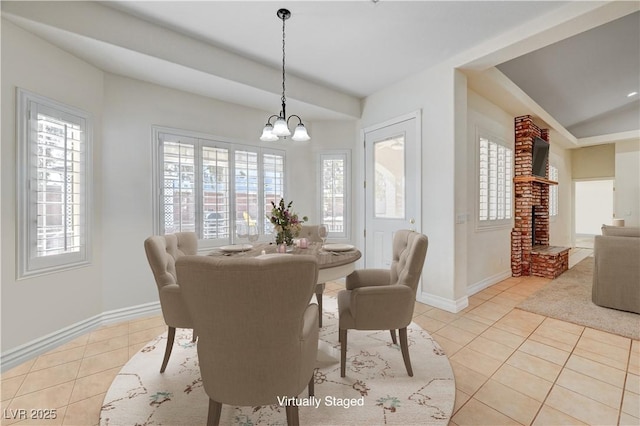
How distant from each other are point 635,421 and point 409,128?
312 centimetres

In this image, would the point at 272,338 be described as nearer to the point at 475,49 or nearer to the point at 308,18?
the point at 308,18

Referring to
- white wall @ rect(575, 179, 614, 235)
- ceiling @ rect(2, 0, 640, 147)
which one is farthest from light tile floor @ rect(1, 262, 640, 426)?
white wall @ rect(575, 179, 614, 235)

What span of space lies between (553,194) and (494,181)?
3.82 m

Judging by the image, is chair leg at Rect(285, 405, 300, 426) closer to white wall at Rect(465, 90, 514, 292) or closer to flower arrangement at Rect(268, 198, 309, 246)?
flower arrangement at Rect(268, 198, 309, 246)

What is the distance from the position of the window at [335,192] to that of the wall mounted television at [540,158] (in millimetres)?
3503

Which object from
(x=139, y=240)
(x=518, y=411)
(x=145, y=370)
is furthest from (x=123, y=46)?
(x=518, y=411)

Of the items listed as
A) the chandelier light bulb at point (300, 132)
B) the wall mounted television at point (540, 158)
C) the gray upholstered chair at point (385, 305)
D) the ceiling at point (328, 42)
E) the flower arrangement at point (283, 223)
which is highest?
the ceiling at point (328, 42)

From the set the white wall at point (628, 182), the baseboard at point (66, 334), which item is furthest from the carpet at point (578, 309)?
the white wall at point (628, 182)

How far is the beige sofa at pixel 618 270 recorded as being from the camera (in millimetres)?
2881

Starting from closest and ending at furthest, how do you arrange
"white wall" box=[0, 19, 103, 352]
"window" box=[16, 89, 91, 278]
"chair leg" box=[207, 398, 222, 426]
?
"chair leg" box=[207, 398, 222, 426]
"white wall" box=[0, 19, 103, 352]
"window" box=[16, 89, 91, 278]

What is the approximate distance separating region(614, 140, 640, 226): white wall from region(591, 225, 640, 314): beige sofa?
5.63 m

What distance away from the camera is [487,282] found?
13.1ft

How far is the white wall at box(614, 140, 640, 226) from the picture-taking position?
6609 mm

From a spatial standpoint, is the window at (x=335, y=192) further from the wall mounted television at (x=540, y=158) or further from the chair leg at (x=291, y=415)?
the wall mounted television at (x=540, y=158)
